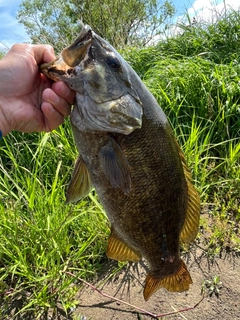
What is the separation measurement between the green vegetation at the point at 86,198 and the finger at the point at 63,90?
110cm

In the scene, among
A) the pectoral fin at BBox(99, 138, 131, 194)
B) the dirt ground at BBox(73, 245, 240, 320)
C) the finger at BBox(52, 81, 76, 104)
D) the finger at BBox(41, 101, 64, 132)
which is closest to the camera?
the pectoral fin at BBox(99, 138, 131, 194)

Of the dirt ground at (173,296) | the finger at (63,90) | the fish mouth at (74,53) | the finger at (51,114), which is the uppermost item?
the fish mouth at (74,53)

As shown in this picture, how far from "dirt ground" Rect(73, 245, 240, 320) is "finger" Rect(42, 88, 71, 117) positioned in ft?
4.99

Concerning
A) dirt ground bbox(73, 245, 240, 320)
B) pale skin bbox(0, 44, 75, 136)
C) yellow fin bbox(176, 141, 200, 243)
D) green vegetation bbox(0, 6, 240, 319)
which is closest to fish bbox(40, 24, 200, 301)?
yellow fin bbox(176, 141, 200, 243)

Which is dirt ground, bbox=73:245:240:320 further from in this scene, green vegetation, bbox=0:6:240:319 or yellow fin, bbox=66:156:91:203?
yellow fin, bbox=66:156:91:203

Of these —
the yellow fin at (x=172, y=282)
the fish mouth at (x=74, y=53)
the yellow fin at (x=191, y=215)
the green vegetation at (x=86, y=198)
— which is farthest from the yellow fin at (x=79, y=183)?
the green vegetation at (x=86, y=198)

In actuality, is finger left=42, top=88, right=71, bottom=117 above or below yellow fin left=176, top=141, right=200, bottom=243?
above

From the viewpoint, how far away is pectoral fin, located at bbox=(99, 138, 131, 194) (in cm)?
151

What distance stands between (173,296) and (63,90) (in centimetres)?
182

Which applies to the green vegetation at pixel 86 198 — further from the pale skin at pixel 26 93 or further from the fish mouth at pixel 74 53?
the fish mouth at pixel 74 53

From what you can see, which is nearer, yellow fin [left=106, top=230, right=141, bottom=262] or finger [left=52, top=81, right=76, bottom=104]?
finger [left=52, top=81, right=76, bottom=104]

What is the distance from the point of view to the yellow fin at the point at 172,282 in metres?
1.93

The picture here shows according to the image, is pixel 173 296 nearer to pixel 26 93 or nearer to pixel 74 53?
pixel 26 93

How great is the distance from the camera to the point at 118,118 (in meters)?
1.54
